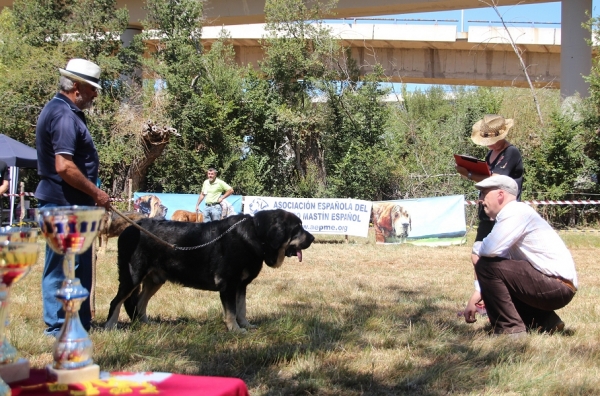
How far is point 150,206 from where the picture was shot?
17.8m

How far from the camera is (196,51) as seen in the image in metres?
25.2

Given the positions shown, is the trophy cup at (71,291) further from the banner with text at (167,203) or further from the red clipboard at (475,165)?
the banner with text at (167,203)

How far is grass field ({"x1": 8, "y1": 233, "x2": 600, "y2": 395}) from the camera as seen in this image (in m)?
3.94

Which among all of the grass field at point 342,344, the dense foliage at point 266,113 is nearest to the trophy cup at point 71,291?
the grass field at point 342,344

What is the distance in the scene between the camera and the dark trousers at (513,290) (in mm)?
4961

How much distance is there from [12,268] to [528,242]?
4.24 metres

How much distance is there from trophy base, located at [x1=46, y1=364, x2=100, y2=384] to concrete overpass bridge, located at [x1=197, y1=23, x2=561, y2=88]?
2632cm

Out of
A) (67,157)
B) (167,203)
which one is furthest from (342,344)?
(167,203)

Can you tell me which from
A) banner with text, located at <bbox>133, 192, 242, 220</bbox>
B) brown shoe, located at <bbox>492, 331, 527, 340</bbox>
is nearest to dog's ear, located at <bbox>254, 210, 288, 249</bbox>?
brown shoe, located at <bbox>492, 331, 527, 340</bbox>

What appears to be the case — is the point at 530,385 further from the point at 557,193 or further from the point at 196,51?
the point at 196,51

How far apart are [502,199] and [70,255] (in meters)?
3.91

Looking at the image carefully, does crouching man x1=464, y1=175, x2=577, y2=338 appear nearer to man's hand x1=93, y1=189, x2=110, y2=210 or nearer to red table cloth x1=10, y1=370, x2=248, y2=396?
man's hand x1=93, y1=189, x2=110, y2=210

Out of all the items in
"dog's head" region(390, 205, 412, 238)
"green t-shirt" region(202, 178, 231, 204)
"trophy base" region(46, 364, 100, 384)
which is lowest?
"dog's head" region(390, 205, 412, 238)

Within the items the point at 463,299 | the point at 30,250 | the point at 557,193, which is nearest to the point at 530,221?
the point at 463,299
